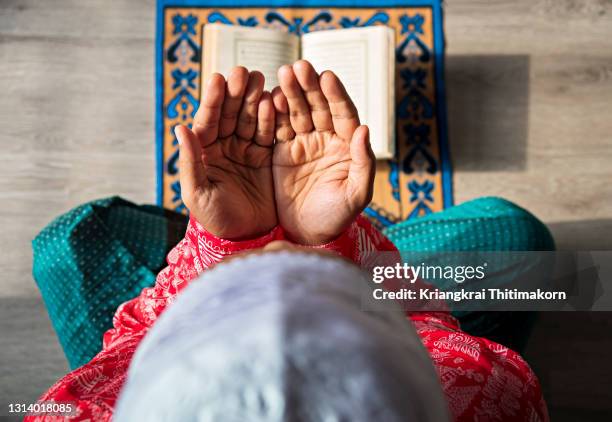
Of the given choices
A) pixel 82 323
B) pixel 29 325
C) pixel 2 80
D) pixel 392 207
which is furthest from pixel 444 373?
pixel 2 80

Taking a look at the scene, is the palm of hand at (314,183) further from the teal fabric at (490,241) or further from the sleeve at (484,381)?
the teal fabric at (490,241)

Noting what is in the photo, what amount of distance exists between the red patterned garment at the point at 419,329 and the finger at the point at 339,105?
108 millimetres

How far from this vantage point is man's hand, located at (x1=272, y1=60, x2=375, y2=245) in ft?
1.87

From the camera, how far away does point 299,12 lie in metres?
1.38

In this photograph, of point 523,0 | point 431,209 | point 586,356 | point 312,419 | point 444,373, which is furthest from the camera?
point 523,0

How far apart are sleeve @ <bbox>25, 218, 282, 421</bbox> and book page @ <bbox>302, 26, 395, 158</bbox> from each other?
2.13ft

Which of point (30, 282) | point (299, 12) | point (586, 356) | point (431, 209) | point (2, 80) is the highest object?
point (299, 12)

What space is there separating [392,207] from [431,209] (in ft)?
0.28

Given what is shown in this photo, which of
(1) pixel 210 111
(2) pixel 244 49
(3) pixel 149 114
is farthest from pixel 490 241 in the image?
(3) pixel 149 114

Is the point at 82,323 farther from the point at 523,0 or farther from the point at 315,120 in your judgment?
the point at 523,0

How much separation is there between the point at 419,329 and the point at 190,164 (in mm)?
312

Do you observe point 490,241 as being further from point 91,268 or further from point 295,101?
point 91,268

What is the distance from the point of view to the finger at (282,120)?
0.60 meters

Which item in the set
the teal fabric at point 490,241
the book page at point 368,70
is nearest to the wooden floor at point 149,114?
the book page at point 368,70
